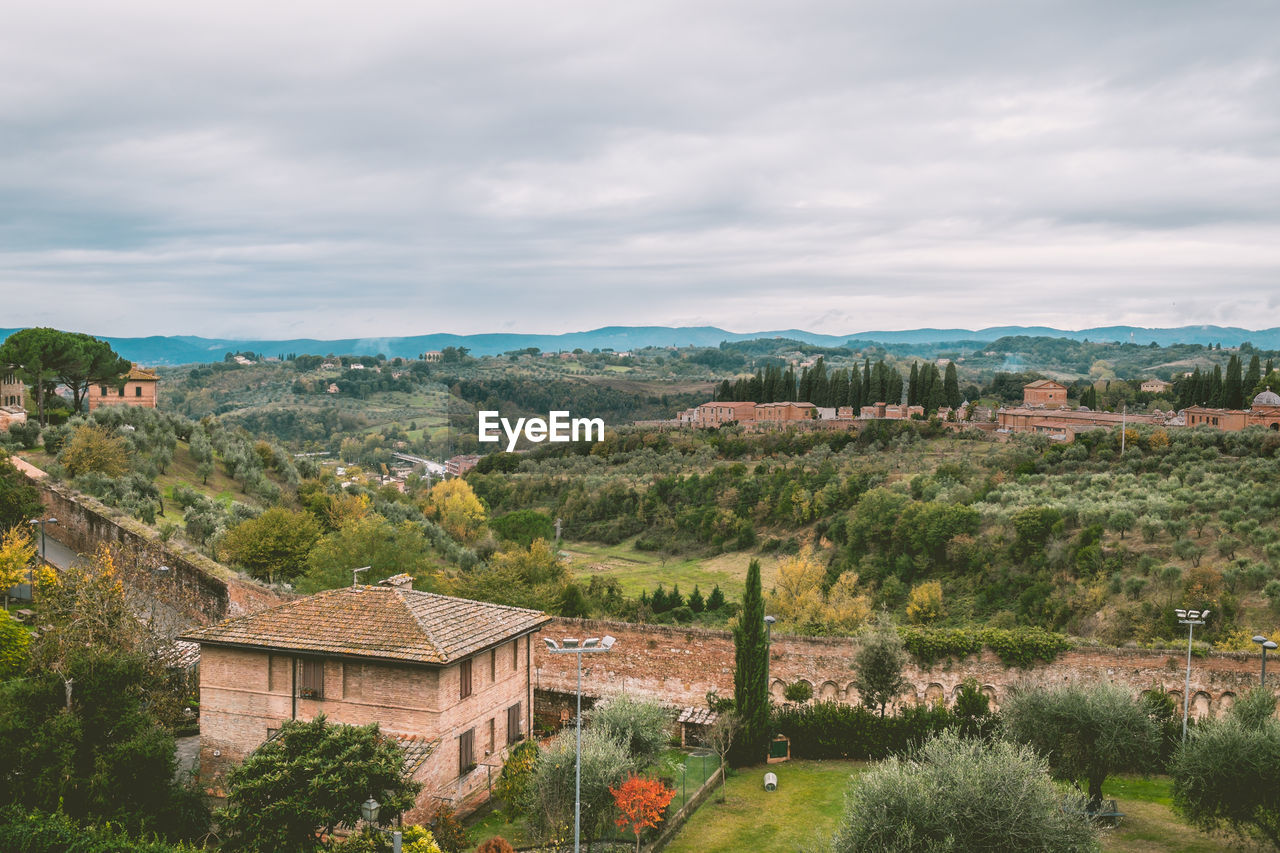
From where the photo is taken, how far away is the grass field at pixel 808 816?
53.4 ft

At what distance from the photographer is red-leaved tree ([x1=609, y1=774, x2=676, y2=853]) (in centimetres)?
1496

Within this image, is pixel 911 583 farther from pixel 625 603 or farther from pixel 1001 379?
pixel 1001 379

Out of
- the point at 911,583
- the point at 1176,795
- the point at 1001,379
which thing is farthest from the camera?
the point at 1001,379

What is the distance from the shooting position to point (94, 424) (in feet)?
151

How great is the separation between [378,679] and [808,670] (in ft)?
37.0

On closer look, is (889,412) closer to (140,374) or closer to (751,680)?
(140,374)

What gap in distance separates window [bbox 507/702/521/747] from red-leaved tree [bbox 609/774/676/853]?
399cm

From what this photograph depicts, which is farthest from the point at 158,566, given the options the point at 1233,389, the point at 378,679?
the point at 1233,389

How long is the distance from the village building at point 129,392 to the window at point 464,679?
45.8 m

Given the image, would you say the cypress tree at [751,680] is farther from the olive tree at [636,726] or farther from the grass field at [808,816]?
the olive tree at [636,726]

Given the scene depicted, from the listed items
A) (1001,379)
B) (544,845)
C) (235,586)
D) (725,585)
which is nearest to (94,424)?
(235,586)

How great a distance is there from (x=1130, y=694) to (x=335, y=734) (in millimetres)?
14232

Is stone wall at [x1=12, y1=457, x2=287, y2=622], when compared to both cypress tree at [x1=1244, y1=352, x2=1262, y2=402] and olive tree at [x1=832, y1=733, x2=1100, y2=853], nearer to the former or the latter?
olive tree at [x1=832, y1=733, x2=1100, y2=853]

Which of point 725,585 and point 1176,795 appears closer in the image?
point 1176,795
